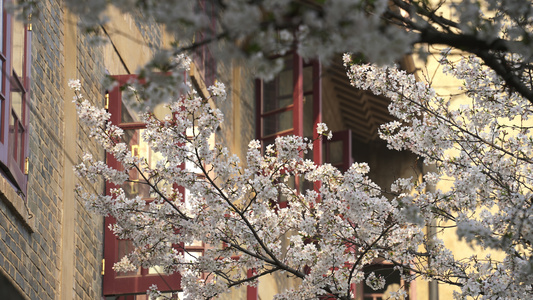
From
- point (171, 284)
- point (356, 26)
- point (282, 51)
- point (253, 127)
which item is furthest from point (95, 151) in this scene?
point (253, 127)

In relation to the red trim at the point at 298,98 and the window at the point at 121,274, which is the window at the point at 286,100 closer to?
the red trim at the point at 298,98

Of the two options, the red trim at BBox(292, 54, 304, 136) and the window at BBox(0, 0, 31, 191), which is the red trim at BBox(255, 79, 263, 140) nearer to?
the red trim at BBox(292, 54, 304, 136)

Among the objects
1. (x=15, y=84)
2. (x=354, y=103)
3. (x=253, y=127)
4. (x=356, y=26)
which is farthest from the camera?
(x=354, y=103)

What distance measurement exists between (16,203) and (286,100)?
10.3 metres

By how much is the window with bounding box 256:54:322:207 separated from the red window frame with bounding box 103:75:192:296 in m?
6.89

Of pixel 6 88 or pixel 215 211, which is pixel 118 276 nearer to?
pixel 215 211

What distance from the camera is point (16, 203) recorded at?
6148 mm

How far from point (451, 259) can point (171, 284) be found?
2.66 m

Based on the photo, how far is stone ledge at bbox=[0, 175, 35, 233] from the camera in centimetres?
588

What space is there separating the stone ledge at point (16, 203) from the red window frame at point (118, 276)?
1860 mm

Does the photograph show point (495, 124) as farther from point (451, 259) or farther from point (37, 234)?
point (37, 234)

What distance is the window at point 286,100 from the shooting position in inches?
616

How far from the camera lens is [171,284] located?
8.50 m

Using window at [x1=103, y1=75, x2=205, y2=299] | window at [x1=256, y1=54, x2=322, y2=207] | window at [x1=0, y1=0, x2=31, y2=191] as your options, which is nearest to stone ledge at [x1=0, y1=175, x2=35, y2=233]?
window at [x1=0, y1=0, x2=31, y2=191]
